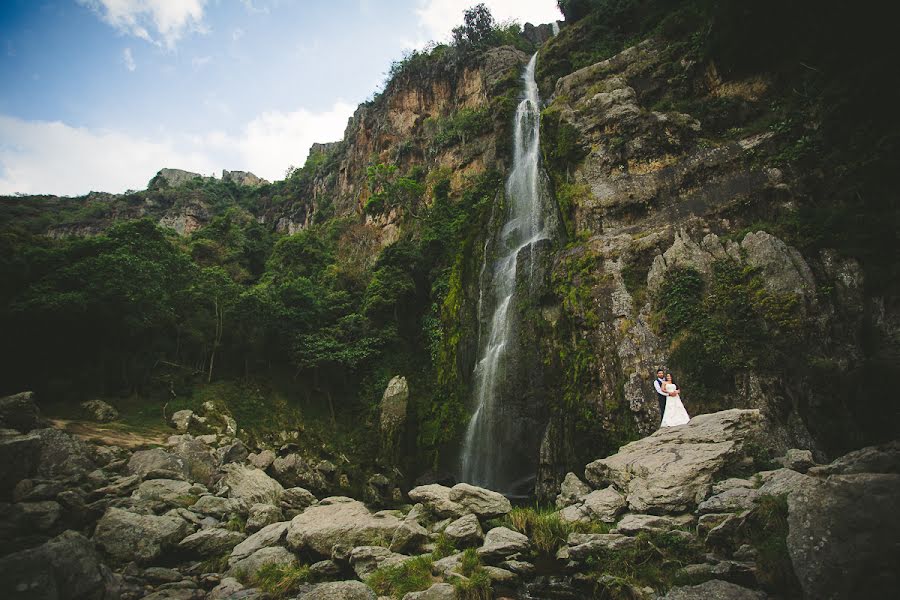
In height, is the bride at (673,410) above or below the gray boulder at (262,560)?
above

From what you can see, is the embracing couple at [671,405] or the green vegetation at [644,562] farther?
the embracing couple at [671,405]

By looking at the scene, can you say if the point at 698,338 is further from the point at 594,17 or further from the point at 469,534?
the point at 594,17

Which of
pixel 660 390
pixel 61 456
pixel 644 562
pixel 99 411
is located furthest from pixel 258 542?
pixel 99 411

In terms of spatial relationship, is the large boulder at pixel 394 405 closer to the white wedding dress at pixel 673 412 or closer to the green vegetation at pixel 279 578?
the white wedding dress at pixel 673 412

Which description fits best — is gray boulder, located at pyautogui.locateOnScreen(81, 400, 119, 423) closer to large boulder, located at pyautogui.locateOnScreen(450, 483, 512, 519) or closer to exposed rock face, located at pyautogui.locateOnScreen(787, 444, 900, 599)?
large boulder, located at pyautogui.locateOnScreen(450, 483, 512, 519)

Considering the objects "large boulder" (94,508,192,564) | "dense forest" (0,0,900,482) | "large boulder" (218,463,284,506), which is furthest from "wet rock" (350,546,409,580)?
"dense forest" (0,0,900,482)

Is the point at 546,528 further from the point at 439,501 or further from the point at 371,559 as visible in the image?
the point at 371,559

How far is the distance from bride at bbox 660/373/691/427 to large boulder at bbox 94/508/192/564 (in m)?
11.2

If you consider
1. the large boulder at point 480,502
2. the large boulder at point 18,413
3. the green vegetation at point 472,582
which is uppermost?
the large boulder at point 18,413

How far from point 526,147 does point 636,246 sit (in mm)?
13747

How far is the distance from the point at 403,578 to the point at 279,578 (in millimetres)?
2236

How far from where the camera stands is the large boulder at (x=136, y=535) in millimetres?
7703

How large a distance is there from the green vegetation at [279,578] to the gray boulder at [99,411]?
14.2 m

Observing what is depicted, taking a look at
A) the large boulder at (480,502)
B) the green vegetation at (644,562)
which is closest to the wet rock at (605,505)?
the green vegetation at (644,562)
